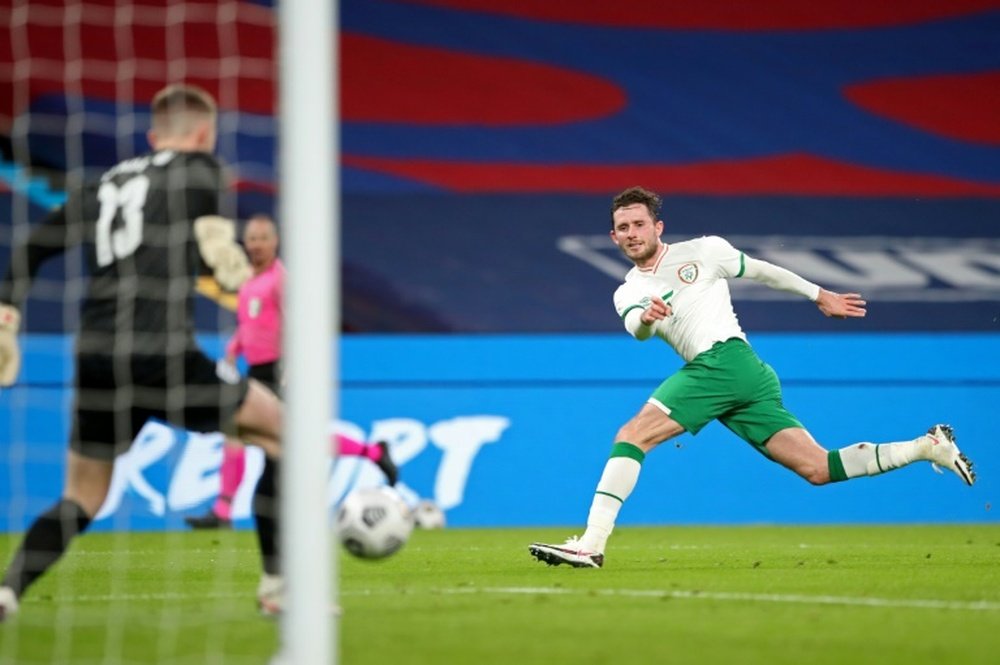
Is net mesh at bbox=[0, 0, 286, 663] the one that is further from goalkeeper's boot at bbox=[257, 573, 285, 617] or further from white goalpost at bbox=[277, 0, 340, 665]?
white goalpost at bbox=[277, 0, 340, 665]

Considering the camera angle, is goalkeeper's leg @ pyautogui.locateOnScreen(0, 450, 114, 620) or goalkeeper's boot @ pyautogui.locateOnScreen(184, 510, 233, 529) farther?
goalkeeper's boot @ pyautogui.locateOnScreen(184, 510, 233, 529)

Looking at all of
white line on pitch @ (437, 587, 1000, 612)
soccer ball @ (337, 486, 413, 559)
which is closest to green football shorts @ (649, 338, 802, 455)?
white line on pitch @ (437, 587, 1000, 612)

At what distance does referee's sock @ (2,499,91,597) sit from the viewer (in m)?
5.55

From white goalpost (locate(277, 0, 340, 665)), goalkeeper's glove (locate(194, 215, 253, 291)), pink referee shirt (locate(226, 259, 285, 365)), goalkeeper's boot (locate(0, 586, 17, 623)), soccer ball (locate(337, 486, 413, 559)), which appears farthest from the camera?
pink referee shirt (locate(226, 259, 285, 365))

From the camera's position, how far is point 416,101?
15.9 m

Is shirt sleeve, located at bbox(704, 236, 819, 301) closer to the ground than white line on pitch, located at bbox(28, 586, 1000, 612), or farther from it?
farther from it

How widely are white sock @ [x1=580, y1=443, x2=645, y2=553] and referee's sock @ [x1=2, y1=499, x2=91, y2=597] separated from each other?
2638mm

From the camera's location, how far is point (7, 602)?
553 centimetres

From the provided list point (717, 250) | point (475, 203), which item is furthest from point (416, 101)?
point (717, 250)

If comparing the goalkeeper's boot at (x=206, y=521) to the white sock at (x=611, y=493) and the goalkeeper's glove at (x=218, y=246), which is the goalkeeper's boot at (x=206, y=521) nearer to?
the white sock at (x=611, y=493)

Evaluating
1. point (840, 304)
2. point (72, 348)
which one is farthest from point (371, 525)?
point (840, 304)

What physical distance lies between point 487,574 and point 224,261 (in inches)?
101

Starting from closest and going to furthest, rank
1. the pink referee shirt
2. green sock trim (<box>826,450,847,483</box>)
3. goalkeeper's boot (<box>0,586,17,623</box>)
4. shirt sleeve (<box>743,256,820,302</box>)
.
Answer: goalkeeper's boot (<box>0,586,17,623</box>), green sock trim (<box>826,450,847,483</box>), shirt sleeve (<box>743,256,820,302</box>), the pink referee shirt

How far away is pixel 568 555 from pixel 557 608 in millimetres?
1617
